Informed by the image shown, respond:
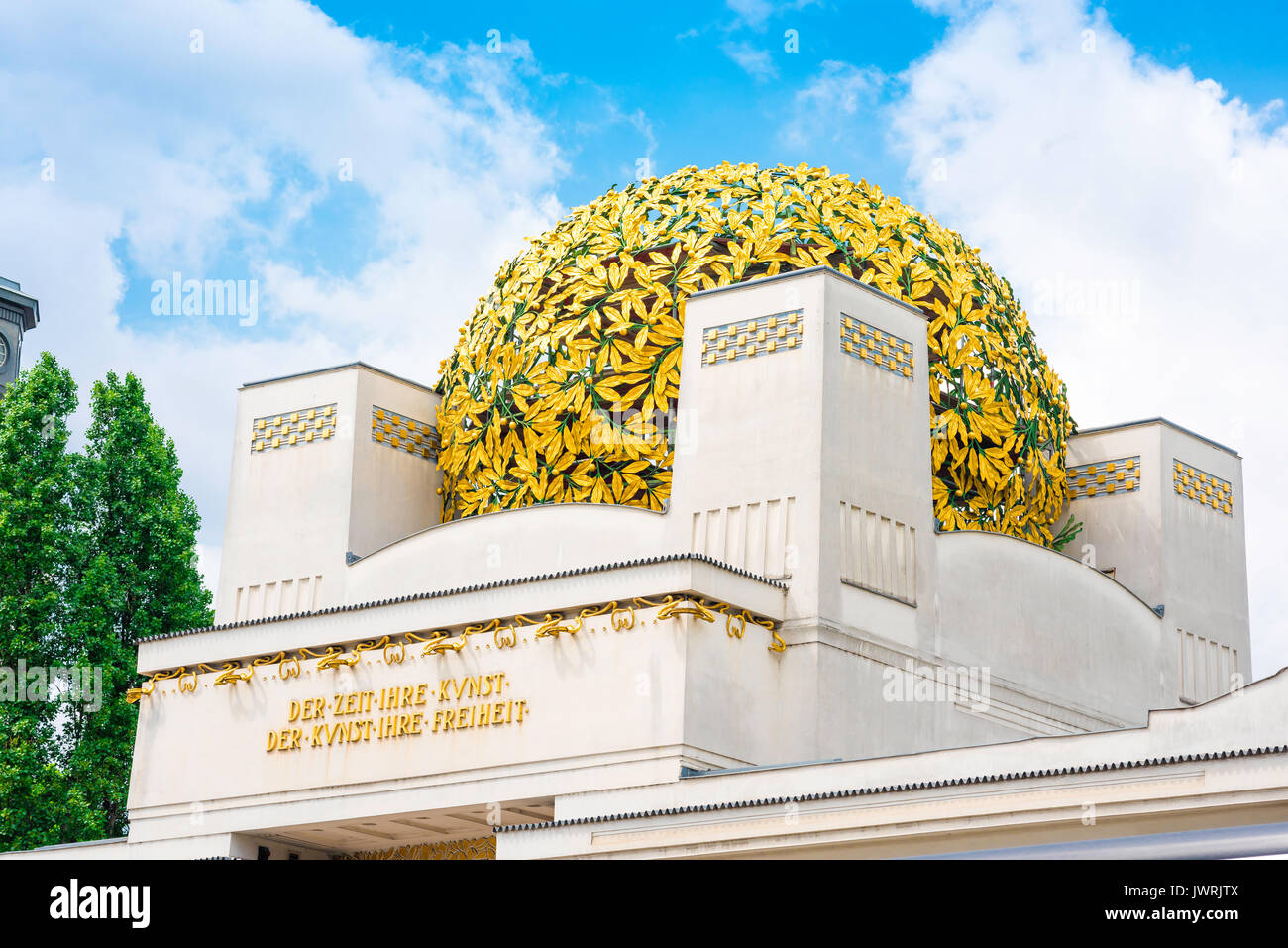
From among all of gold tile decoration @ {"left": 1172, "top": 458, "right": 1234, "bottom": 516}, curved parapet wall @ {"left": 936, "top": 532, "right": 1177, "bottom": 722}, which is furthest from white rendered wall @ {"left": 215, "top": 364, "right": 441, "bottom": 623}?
gold tile decoration @ {"left": 1172, "top": 458, "right": 1234, "bottom": 516}

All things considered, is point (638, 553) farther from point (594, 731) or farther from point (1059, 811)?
point (1059, 811)

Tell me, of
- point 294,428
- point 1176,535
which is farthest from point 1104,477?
point 294,428

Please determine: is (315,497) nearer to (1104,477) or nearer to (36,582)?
(36,582)

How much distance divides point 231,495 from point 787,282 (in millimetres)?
6186

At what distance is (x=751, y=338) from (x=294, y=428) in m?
5.13

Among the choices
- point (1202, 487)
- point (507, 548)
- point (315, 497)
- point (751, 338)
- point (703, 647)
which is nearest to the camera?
point (703, 647)

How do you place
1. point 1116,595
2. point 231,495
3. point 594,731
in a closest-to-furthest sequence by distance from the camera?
point 594,731
point 1116,595
point 231,495

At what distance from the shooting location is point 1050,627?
1681 cm

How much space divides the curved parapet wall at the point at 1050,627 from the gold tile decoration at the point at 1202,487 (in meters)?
1.55

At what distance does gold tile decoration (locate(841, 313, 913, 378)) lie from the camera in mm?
15984

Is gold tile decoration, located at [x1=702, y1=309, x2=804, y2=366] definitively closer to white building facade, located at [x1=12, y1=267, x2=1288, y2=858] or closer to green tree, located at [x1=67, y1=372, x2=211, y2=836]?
white building facade, located at [x1=12, y1=267, x2=1288, y2=858]
